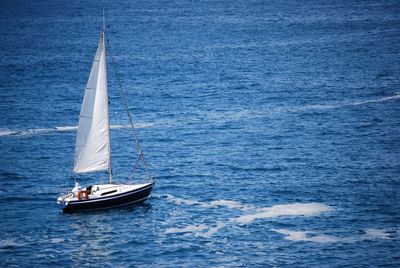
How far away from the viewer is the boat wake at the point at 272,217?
95.8 metres

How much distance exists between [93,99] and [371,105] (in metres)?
73.1

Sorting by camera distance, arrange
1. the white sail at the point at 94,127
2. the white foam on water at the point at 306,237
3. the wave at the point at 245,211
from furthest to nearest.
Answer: the white sail at the point at 94,127, the wave at the point at 245,211, the white foam on water at the point at 306,237

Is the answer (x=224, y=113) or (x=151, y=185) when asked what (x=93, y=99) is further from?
(x=224, y=113)

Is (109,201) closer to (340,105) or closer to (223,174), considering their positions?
(223,174)

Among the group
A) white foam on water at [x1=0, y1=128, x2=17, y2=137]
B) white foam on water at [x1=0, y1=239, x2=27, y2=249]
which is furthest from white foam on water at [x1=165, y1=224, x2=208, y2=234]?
white foam on water at [x1=0, y1=128, x2=17, y2=137]

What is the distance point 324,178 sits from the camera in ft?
383

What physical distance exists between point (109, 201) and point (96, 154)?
749 centimetres

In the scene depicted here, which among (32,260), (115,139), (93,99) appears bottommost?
(32,260)

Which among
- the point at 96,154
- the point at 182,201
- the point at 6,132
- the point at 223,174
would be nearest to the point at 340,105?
the point at 223,174

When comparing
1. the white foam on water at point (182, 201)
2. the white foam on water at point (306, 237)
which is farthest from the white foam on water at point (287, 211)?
the white foam on water at point (182, 201)

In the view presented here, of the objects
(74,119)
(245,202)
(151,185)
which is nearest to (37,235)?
(151,185)

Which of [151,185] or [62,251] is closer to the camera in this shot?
[62,251]

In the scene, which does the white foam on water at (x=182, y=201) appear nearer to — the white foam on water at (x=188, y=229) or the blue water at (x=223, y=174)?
the blue water at (x=223, y=174)

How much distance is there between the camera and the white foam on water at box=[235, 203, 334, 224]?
102562 mm
